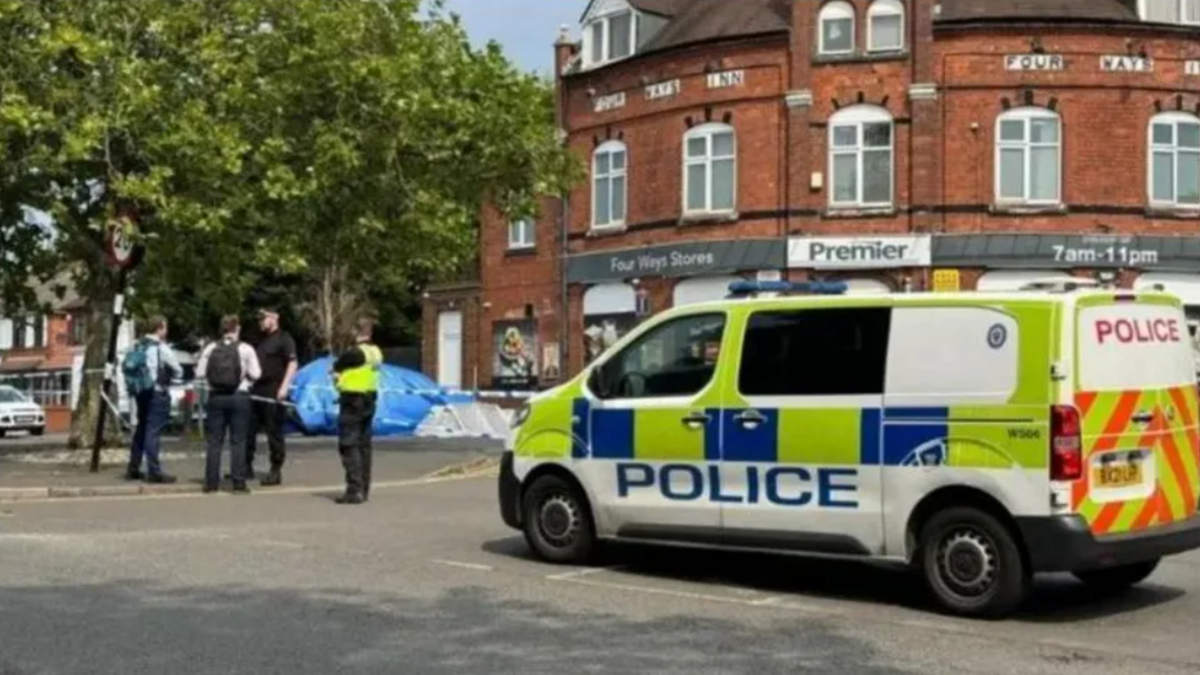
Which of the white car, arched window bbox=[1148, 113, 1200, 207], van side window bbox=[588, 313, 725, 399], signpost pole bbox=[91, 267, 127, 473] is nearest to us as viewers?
van side window bbox=[588, 313, 725, 399]

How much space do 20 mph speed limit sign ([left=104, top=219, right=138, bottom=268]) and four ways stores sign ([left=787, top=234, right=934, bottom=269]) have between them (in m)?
17.6

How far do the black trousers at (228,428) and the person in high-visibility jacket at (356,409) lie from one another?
1315mm

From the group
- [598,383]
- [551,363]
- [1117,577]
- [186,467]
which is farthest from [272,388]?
[551,363]

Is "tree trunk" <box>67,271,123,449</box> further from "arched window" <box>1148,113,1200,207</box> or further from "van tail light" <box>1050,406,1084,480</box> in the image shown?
"arched window" <box>1148,113,1200,207</box>

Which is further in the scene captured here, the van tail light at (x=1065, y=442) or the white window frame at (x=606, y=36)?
the white window frame at (x=606, y=36)

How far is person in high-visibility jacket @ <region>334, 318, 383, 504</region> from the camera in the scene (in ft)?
50.3

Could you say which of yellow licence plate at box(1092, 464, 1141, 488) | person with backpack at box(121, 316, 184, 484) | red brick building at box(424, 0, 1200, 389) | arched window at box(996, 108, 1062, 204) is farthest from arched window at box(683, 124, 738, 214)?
yellow licence plate at box(1092, 464, 1141, 488)

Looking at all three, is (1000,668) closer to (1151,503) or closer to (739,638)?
(739,638)

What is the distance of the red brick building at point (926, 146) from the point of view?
32.5 m

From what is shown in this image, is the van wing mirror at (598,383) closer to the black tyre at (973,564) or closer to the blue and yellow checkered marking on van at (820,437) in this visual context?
the blue and yellow checkered marking on van at (820,437)

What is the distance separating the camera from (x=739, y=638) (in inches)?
334

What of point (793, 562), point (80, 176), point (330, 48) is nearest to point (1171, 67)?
point (330, 48)

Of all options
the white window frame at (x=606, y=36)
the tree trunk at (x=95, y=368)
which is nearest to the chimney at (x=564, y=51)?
the white window frame at (x=606, y=36)

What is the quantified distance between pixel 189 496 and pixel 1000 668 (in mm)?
10722
